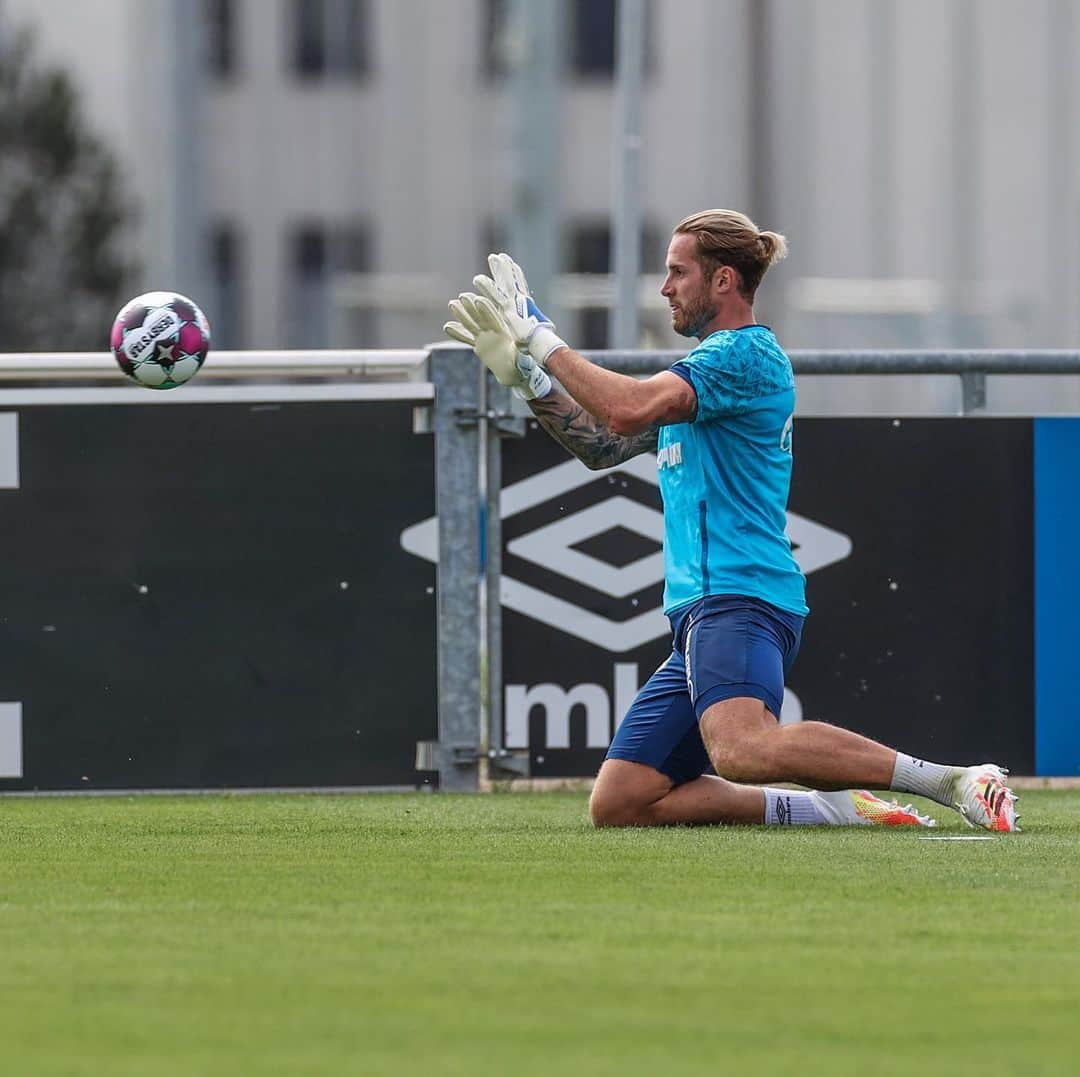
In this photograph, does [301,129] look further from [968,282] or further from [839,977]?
[839,977]

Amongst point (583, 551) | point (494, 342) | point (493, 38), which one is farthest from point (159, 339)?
point (493, 38)

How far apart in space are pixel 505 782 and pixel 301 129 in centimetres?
2648

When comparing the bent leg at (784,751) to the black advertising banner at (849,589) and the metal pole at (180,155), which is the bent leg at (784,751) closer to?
the black advertising banner at (849,589)

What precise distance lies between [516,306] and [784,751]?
5.28 feet

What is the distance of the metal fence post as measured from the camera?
9180 mm

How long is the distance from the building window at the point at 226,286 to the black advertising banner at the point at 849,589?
2436 cm

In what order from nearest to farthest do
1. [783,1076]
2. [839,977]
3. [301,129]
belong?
[783,1076]
[839,977]
[301,129]

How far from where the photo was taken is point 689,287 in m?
7.75

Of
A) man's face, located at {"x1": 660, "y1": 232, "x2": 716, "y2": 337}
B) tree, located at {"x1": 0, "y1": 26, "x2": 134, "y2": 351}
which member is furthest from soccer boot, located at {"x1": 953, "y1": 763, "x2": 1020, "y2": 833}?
tree, located at {"x1": 0, "y1": 26, "x2": 134, "y2": 351}

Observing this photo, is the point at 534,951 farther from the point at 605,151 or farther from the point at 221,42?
the point at 221,42

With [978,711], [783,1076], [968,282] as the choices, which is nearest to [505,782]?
[978,711]

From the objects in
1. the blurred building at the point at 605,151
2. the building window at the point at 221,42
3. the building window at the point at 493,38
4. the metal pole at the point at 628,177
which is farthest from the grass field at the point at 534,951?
the building window at the point at 221,42

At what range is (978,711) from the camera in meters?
9.40

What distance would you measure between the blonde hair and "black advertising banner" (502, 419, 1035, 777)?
5.23 feet
